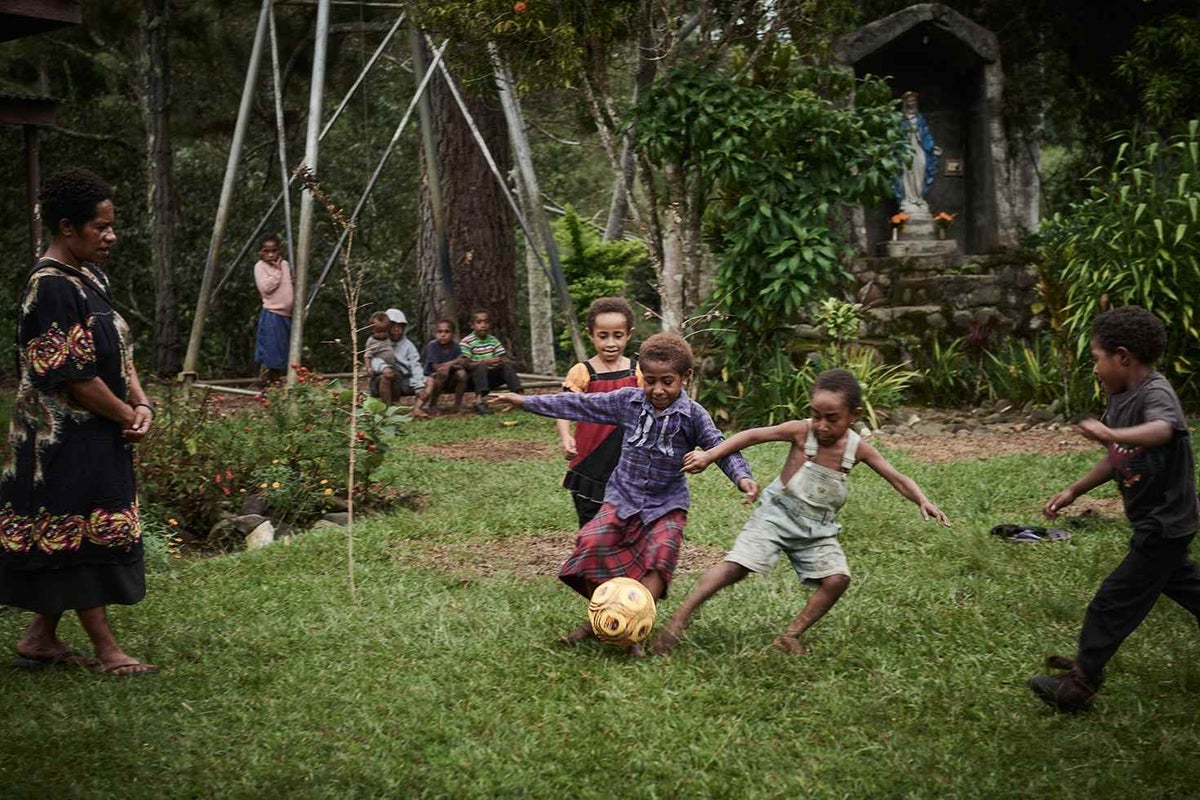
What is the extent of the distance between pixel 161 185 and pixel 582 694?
14778 millimetres

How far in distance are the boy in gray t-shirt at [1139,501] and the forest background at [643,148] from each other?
275 inches

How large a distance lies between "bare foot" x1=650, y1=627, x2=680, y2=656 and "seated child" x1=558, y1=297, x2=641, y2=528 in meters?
0.95

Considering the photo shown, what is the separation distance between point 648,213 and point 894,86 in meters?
5.38

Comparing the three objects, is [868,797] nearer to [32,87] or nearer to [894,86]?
[894,86]

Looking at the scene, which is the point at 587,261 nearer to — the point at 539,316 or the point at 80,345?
the point at 539,316

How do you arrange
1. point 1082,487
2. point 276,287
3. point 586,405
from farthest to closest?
point 276,287
point 586,405
point 1082,487

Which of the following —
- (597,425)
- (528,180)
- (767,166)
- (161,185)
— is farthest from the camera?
(161,185)

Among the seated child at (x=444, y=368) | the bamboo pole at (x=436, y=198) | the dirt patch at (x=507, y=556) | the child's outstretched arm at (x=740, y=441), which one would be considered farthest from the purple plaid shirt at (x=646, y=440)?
the bamboo pole at (x=436, y=198)

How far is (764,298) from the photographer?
11.6 meters

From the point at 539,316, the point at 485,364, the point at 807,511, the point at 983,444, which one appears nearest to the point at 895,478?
the point at 807,511

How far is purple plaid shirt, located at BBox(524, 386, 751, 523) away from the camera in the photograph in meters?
5.05

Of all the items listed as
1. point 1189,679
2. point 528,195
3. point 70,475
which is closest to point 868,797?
point 1189,679

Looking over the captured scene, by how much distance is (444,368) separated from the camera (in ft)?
42.9

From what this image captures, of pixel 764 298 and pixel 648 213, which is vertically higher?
→ pixel 648 213
